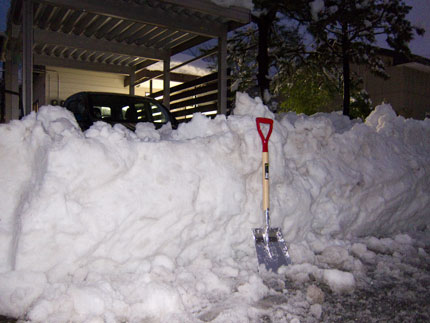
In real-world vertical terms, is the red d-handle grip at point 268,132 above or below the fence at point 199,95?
below

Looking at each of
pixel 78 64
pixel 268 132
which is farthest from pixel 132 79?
pixel 268 132

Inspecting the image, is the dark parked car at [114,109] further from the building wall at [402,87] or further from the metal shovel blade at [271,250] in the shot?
the building wall at [402,87]

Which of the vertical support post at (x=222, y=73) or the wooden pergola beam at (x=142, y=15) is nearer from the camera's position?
the wooden pergola beam at (x=142, y=15)

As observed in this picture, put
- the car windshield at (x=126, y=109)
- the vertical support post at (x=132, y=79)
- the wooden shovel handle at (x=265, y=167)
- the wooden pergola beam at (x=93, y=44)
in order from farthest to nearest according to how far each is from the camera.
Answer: the vertical support post at (x=132, y=79) → the wooden pergola beam at (x=93, y=44) → the car windshield at (x=126, y=109) → the wooden shovel handle at (x=265, y=167)

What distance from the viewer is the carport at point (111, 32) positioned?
629 centimetres

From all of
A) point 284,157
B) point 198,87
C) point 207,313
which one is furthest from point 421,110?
point 207,313

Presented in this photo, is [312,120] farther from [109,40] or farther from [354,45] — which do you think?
[354,45]

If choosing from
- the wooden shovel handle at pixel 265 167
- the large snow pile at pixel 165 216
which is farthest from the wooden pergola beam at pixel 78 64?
the wooden shovel handle at pixel 265 167

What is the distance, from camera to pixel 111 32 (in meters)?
8.67

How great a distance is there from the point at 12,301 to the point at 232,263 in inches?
70.9

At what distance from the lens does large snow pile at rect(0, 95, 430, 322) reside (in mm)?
2697

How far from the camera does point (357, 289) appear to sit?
3074 millimetres

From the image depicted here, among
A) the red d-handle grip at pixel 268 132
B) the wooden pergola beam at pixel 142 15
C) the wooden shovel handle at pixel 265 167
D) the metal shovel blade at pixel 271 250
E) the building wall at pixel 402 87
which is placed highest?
the building wall at pixel 402 87

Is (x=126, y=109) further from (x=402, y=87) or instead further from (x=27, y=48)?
(x=402, y=87)
